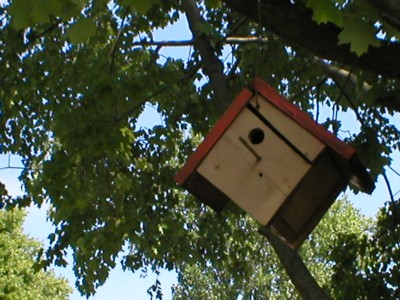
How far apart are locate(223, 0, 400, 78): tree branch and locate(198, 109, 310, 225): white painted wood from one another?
0.49 meters

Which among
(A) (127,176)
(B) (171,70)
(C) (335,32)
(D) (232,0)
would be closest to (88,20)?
(D) (232,0)

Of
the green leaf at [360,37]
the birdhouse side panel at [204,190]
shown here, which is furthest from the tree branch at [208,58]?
the green leaf at [360,37]

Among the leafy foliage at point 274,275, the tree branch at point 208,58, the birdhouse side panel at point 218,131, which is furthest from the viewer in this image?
the leafy foliage at point 274,275

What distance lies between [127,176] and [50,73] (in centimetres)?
133

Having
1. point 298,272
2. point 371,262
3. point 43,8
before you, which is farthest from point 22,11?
point 371,262

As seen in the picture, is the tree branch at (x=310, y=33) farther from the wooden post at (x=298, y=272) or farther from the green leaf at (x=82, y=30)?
the wooden post at (x=298, y=272)

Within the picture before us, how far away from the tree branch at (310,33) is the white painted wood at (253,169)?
1.62ft

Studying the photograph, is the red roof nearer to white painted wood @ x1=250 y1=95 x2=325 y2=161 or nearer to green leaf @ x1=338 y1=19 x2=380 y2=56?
white painted wood @ x1=250 y1=95 x2=325 y2=161

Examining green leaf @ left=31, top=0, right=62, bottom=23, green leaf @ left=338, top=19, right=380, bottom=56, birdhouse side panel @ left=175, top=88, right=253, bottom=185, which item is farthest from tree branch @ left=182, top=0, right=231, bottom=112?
green leaf @ left=31, top=0, right=62, bottom=23

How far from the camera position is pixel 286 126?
511cm

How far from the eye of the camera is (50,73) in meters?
10.8

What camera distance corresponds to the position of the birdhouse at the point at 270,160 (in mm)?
4965

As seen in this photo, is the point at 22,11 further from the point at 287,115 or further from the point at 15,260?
the point at 15,260

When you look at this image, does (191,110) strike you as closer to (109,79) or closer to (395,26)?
(109,79)
